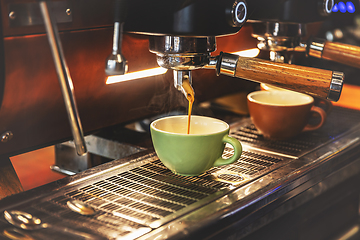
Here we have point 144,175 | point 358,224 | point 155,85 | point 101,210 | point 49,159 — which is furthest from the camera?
point 49,159

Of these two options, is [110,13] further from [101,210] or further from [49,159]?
[49,159]

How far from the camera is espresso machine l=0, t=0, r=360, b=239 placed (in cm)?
49

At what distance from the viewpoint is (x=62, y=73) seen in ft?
1.32

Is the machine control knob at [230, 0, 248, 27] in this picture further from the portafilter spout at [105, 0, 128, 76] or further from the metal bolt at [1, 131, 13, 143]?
the metal bolt at [1, 131, 13, 143]

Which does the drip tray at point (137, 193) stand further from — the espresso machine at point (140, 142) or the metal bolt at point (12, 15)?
the metal bolt at point (12, 15)

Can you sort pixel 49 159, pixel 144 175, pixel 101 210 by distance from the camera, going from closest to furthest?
pixel 101 210
pixel 144 175
pixel 49 159

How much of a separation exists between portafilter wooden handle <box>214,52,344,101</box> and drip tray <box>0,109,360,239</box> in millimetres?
141

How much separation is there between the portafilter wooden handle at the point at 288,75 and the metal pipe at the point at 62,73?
10.7 inches

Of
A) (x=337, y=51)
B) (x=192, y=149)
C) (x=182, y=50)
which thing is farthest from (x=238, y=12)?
(x=337, y=51)

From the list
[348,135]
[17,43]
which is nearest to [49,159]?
[17,43]

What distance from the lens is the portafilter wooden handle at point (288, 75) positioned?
592mm

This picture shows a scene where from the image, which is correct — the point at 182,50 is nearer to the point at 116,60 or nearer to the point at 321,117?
the point at 116,60

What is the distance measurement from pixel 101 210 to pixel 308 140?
1.50 ft

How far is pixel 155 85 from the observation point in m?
0.75
